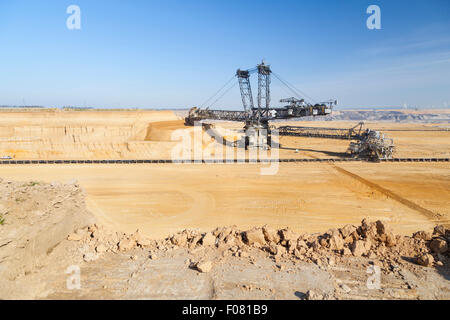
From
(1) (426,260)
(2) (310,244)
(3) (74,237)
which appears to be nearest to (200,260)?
(2) (310,244)

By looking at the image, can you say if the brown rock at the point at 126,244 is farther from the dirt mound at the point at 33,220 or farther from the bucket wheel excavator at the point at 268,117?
the bucket wheel excavator at the point at 268,117

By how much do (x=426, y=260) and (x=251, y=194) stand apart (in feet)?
38.2

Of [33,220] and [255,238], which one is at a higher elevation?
[33,220]

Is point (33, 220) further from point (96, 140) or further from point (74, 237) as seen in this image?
point (96, 140)

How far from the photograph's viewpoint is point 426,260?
23.4 ft

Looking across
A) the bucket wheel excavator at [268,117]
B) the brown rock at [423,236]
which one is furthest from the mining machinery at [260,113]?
the brown rock at [423,236]

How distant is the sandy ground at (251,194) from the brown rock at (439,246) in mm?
5102

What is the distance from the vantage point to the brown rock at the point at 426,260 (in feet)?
23.4

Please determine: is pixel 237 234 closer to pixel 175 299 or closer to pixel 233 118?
pixel 175 299

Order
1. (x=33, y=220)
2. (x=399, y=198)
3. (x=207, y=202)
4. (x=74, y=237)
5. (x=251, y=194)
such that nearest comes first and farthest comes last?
(x=33, y=220)
(x=74, y=237)
(x=207, y=202)
(x=399, y=198)
(x=251, y=194)
